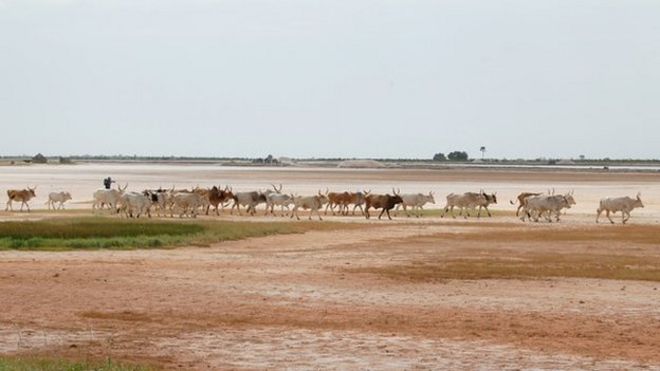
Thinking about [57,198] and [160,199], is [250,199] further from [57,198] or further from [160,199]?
[57,198]

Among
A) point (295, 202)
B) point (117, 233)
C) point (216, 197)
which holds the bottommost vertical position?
point (117, 233)

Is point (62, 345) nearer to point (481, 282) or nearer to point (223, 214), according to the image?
point (481, 282)

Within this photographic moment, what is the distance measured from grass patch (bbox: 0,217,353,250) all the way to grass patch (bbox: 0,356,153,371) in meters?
14.7

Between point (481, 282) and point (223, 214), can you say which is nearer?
point (481, 282)

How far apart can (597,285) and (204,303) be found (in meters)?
7.54

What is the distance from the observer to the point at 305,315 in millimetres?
16031

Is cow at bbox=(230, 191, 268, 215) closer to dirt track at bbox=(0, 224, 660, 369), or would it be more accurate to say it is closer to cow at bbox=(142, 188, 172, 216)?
cow at bbox=(142, 188, 172, 216)

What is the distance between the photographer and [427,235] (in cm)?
3212

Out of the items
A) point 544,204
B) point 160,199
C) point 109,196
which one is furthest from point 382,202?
point 109,196

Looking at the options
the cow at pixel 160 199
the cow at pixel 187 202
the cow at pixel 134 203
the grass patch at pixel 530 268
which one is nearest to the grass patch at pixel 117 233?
the cow at pixel 134 203

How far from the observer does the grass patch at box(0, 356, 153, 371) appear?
1151cm

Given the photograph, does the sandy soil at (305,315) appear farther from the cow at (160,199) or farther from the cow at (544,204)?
the cow at (160,199)

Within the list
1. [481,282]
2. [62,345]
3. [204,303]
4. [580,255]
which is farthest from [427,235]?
[62,345]

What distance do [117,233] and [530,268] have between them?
12201mm
